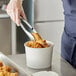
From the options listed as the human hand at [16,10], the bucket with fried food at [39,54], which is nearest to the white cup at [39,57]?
the bucket with fried food at [39,54]

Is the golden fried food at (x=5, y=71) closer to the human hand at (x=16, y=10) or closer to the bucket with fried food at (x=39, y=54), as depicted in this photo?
the bucket with fried food at (x=39, y=54)

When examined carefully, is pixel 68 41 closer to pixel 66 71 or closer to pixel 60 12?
pixel 66 71

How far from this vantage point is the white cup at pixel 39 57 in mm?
849

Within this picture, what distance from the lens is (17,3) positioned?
118 cm

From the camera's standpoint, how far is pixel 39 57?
0.85m

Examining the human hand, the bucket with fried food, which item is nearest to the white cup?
the bucket with fried food

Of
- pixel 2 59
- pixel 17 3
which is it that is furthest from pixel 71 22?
pixel 2 59

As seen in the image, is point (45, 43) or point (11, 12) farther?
point (11, 12)

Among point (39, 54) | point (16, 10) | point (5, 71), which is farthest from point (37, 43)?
point (16, 10)

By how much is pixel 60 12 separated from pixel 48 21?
0.42 ft

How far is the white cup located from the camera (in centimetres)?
85

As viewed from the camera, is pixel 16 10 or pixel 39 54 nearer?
pixel 39 54

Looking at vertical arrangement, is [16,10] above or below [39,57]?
above

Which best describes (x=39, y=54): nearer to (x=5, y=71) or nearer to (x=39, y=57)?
(x=39, y=57)
